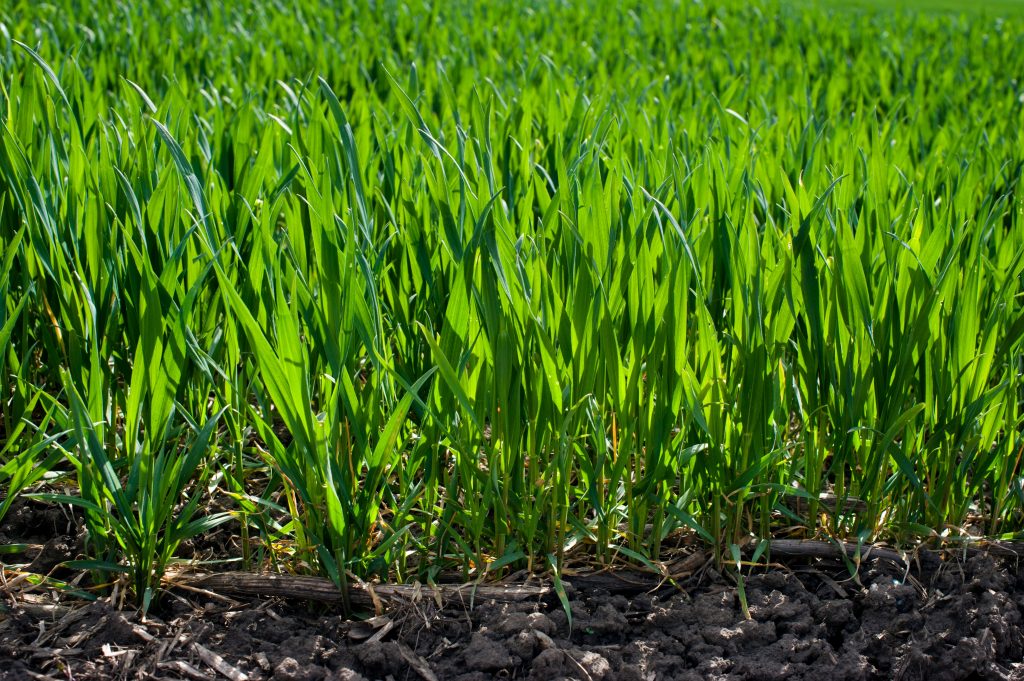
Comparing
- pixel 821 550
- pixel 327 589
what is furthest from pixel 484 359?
pixel 821 550

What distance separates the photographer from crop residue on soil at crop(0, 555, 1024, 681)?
124cm

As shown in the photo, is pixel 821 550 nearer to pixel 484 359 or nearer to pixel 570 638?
pixel 570 638

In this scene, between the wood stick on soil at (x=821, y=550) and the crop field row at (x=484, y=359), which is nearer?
the crop field row at (x=484, y=359)

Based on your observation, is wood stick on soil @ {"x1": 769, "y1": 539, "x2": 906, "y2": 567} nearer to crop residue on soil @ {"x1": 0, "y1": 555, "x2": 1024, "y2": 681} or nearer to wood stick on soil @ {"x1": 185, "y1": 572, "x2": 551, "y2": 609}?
crop residue on soil @ {"x1": 0, "y1": 555, "x2": 1024, "y2": 681}

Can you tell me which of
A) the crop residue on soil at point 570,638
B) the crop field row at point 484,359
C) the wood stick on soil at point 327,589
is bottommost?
the crop residue on soil at point 570,638

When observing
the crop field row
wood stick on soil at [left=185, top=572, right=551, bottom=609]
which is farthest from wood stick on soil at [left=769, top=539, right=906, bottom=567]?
wood stick on soil at [left=185, top=572, right=551, bottom=609]

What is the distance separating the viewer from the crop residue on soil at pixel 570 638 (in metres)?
1.24

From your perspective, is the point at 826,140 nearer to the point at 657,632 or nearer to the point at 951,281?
the point at 951,281

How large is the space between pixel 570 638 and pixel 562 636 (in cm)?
1

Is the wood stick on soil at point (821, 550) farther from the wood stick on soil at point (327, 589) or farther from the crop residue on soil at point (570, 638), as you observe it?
the wood stick on soil at point (327, 589)

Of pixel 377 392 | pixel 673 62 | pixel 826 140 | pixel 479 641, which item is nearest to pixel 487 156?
pixel 377 392

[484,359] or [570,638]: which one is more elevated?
[484,359]

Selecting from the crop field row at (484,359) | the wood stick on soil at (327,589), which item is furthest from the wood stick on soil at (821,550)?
the wood stick on soil at (327,589)

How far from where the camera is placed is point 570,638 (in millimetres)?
1315
